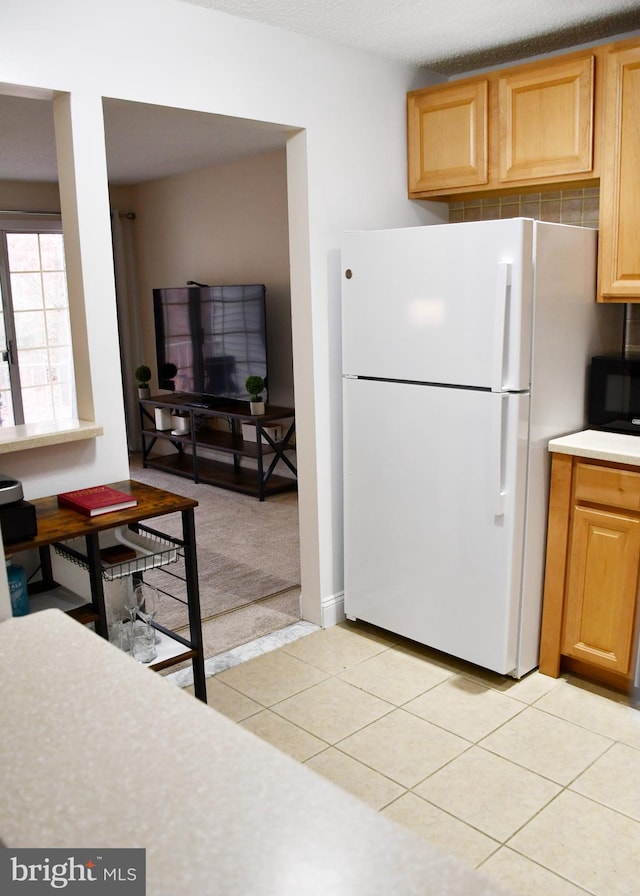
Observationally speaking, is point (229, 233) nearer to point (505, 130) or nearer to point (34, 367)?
point (34, 367)

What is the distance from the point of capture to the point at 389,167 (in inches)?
128

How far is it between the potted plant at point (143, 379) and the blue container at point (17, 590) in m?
4.35

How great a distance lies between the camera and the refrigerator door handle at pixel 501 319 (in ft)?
8.20

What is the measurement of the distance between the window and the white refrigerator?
3.94 meters

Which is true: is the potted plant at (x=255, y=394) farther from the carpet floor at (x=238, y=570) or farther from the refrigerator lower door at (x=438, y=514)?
the refrigerator lower door at (x=438, y=514)

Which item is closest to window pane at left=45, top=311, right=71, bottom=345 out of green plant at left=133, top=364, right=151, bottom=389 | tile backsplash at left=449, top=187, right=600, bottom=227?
green plant at left=133, top=364, right=151, bottom=389

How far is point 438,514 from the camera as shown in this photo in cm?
285

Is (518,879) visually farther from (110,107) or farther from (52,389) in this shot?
(52,389)

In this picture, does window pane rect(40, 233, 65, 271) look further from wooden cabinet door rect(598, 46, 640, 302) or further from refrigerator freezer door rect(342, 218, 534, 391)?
wooden cabinet door rect(598, 46, 640, 302)

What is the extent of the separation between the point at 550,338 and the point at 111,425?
1.49m


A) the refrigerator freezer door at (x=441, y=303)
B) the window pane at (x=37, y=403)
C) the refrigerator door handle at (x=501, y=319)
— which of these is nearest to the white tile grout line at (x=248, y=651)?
the refrigerator freezer door at (x=441, y=303)

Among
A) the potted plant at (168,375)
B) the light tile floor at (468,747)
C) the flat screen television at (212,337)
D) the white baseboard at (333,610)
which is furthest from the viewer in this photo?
the potted plant at (168,375)

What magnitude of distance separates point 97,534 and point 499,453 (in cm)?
131

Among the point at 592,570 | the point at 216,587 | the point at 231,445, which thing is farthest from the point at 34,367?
the point at 592,570
